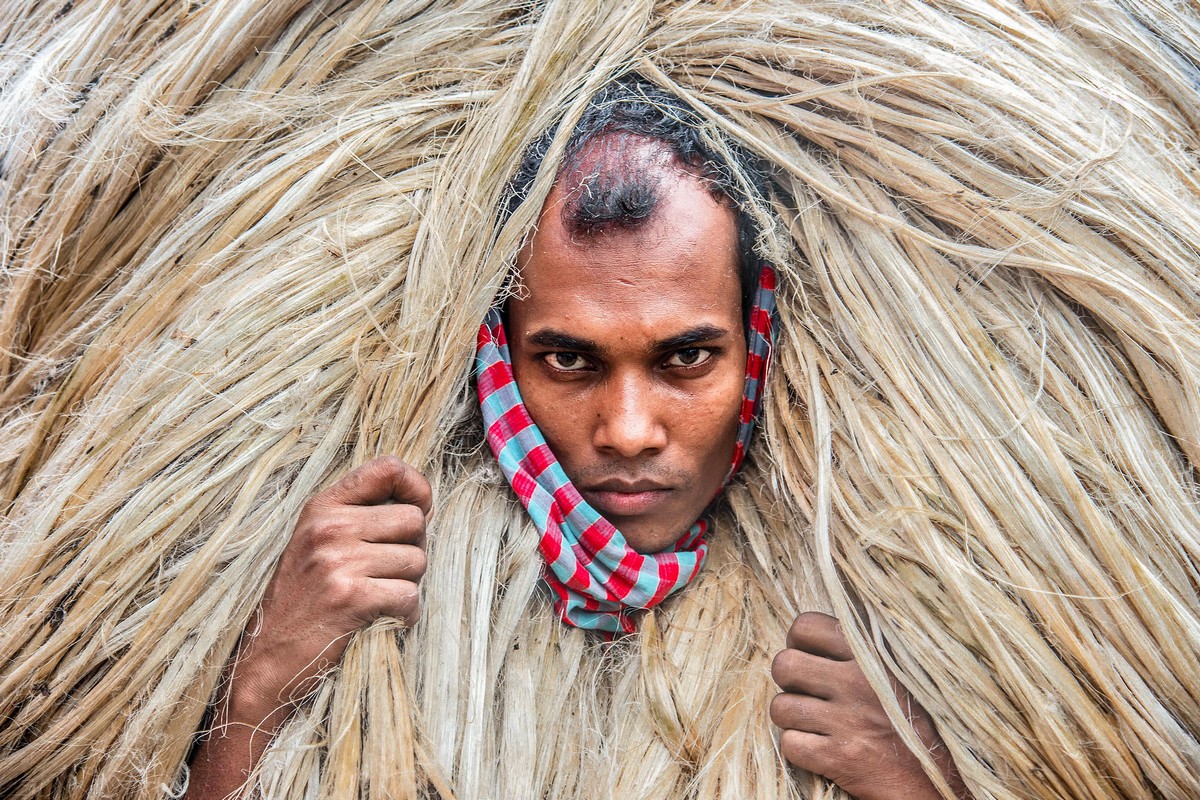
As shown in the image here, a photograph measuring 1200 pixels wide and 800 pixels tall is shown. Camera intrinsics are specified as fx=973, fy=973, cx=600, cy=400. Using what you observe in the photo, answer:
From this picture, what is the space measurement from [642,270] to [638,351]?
4.6 inches

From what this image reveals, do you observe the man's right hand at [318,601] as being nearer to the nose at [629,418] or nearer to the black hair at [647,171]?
the nose at [629,418]

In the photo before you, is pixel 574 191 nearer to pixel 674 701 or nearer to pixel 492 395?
pixel 492 395

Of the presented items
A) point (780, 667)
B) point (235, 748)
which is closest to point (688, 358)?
point (780, 667)

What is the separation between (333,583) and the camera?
128 cm

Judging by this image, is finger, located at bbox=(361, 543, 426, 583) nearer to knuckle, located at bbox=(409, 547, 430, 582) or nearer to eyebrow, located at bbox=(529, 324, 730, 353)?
knuckle, located at bbox=(409, 547, 430, 582)

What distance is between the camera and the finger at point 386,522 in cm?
131

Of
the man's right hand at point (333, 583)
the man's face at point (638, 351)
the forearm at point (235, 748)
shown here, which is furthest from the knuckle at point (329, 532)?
the man's face at point (638, 351)

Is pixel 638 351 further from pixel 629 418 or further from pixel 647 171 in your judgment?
pixel 647 171

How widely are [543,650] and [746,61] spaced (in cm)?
93

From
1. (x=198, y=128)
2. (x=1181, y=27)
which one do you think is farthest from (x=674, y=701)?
(x=1181, y=27)

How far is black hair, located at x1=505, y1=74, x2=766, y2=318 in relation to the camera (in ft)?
4.63

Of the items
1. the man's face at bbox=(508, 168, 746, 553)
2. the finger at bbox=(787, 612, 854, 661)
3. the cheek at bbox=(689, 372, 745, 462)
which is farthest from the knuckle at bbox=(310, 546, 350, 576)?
the finger at bbox=(787, 612, 854, 661)

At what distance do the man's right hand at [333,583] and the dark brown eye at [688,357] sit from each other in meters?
0.40

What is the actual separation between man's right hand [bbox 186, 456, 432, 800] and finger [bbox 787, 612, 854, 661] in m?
0.54
